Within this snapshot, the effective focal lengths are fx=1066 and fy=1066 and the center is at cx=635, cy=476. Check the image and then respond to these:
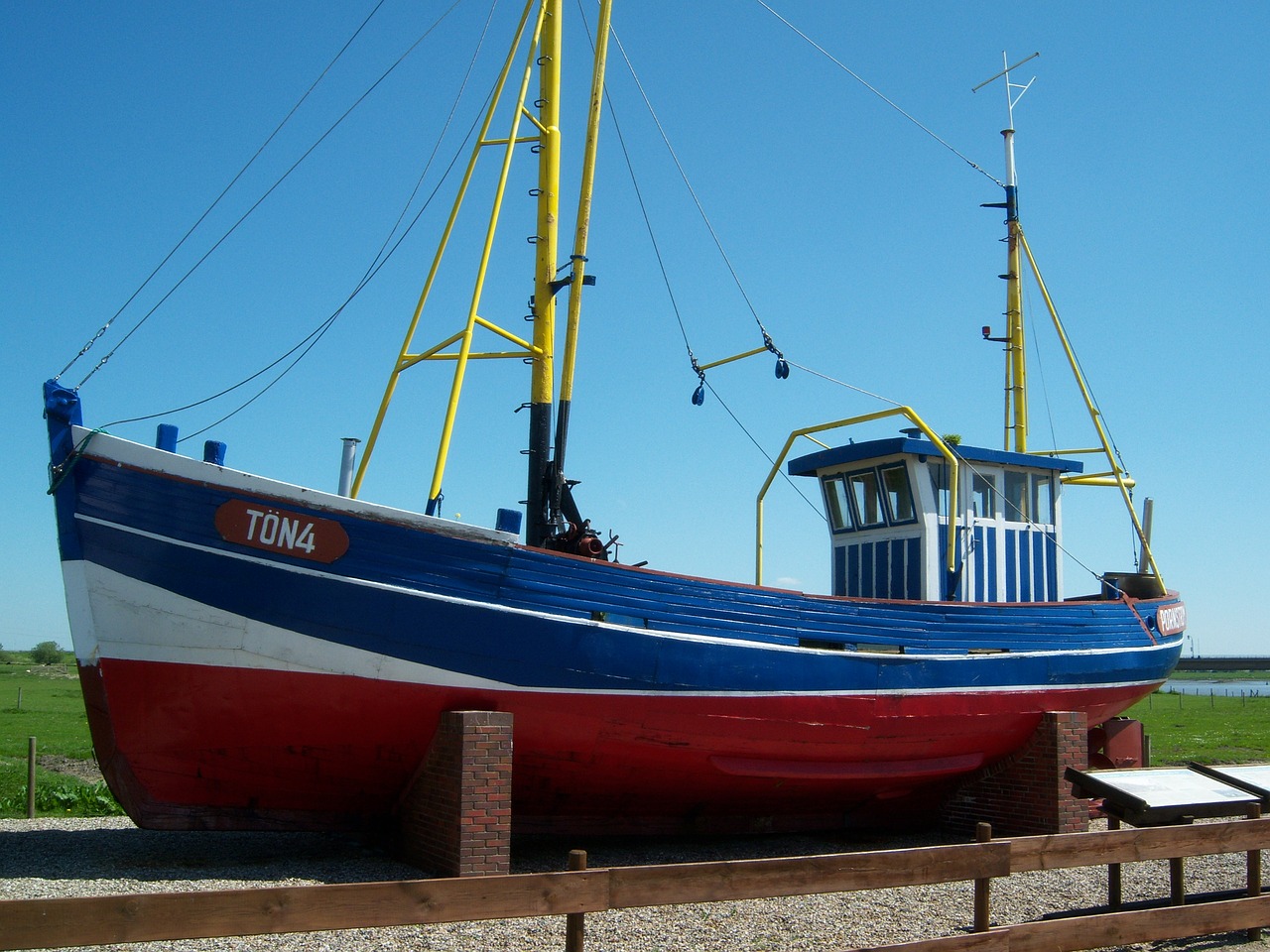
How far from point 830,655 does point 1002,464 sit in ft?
15.9

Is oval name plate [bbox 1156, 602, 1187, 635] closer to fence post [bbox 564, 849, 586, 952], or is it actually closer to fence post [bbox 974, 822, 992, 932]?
fence post [bbox 974, 822, 992, 932]

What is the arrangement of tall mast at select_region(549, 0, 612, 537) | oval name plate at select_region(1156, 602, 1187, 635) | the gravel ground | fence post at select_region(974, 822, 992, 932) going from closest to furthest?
fence post at select_region(974, 822, 992, 932)
the gravel ground
tall mast at select_region(549, 0, 612, 537)
oval name plate at select_region(1156, 602, 1187, 635)

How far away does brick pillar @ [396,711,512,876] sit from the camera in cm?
830

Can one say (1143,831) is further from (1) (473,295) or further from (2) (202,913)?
(1) (473,295)

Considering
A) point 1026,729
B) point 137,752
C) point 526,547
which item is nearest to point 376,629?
point 526,547

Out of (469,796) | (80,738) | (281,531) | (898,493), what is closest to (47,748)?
(80,738)

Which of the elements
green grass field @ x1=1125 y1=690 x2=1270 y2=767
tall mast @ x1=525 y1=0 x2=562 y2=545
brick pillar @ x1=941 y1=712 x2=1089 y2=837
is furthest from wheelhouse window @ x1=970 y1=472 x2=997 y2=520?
green grass field @ x1=1125 y1=690 x2=1270 y2=767

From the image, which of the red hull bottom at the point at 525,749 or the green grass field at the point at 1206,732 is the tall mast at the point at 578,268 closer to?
the red hull bottom at the point at 525,749

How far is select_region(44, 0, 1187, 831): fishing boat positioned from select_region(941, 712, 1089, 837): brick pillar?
12.1 inches

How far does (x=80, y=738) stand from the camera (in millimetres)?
24422

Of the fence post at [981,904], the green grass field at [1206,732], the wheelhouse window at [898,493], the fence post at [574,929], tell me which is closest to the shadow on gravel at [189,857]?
the fence post at [574,929]

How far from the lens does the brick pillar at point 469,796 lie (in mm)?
8297

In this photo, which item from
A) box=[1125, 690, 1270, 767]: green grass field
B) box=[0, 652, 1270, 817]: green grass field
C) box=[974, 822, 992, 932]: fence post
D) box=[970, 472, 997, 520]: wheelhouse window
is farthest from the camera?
box=[1125, 690, 1270, 767]: green grass field

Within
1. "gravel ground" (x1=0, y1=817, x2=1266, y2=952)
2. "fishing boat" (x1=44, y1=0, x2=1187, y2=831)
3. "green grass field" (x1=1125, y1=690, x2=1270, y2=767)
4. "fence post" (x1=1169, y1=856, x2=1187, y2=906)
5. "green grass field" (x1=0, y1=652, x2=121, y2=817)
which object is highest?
"fishing boat" (x1=44, y1=0, x2=1187, y2=831)
